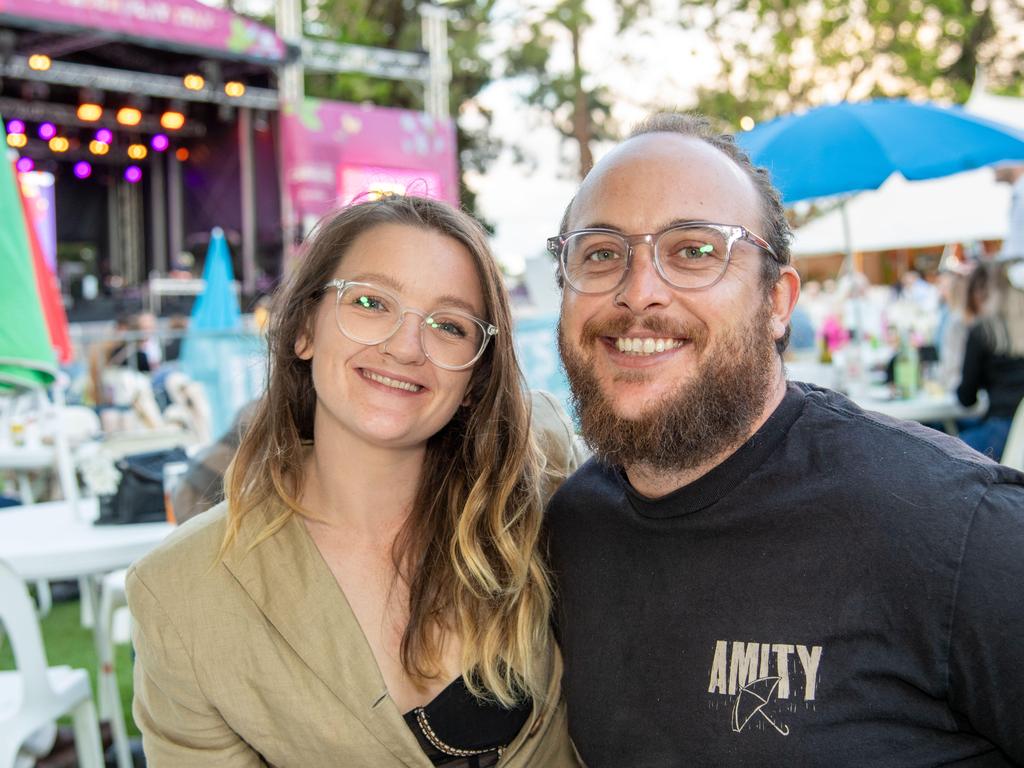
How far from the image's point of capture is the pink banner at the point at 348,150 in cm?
1527

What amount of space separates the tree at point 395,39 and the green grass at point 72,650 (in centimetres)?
1648

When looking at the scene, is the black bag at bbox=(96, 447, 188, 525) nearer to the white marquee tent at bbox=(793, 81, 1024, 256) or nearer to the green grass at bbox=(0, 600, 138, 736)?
the green grass at bbox=(0, 600, 138, 736)

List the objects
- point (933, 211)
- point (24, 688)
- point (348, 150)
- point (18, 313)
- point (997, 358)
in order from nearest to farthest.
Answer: point (24, 688) < point (18, 313) < point (997, 358) < point (933, 211) < point (348, 150)

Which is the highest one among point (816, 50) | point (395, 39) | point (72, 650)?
point (395, 39)

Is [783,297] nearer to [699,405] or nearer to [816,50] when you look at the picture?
[699,405]

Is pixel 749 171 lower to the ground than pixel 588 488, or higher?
higher

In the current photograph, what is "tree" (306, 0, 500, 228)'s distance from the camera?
835 inches

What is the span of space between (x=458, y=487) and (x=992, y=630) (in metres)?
1.14

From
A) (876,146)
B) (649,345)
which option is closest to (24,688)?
(649,345)

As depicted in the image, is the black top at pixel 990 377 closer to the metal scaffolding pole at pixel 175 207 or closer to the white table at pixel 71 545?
the white table at pixel 71 545

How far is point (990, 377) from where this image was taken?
18.6 ft

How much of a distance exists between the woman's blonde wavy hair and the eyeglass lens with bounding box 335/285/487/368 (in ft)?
0.32

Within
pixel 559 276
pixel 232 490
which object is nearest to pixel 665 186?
pixel 559 276

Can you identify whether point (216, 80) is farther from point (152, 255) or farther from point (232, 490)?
point (232, 490)
